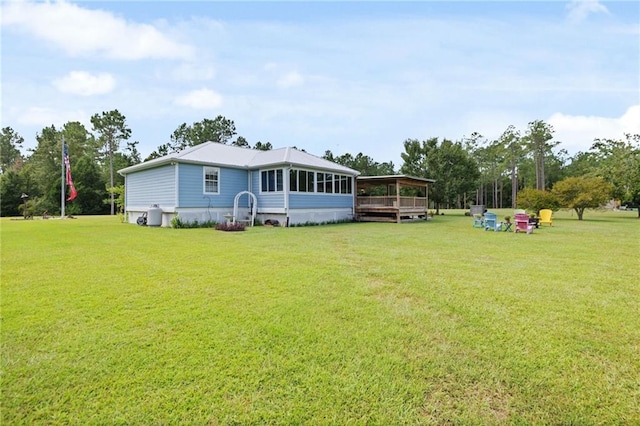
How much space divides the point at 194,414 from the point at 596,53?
15.7 metres

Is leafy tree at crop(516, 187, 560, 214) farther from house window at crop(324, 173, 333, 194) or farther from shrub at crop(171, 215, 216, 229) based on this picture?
shrub at crop(171, 215, 216, 229)

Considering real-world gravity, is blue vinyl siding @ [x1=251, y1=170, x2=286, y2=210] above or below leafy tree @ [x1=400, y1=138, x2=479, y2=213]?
below

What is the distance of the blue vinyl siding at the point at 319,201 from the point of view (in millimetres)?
15812

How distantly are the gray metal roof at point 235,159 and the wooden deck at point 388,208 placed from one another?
2.11m

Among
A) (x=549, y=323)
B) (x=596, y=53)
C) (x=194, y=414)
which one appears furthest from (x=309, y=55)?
(x=194, y=414)

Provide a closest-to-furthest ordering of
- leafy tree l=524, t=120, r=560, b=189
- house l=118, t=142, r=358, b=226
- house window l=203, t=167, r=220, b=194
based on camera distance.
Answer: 1. house l=118, t=142, r=358, b=226
2. house window l=203, t=167, r=220, b=194
3. leafy tree l=524, t=120, r=560, b=189

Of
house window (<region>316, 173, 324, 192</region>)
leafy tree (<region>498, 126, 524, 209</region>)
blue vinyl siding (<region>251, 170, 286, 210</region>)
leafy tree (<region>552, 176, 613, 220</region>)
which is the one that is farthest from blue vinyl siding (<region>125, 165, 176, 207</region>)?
leafy tree (<region>498, 126, 524, 209</region>)

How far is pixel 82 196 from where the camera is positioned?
1211 inches

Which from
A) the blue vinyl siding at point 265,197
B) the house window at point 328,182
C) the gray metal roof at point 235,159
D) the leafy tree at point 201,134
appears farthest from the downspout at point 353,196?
the leafy tree at point 201,134

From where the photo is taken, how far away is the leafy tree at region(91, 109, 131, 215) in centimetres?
3491

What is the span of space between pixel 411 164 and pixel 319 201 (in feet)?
48.8

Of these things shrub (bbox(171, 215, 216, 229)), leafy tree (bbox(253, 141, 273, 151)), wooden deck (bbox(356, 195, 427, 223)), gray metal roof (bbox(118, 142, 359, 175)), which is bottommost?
shrub (bbox(171, 215, 216, 229))

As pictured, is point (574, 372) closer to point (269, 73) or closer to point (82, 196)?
point (269, 73)

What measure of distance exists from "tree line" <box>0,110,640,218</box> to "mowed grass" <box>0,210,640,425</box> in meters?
18.9
